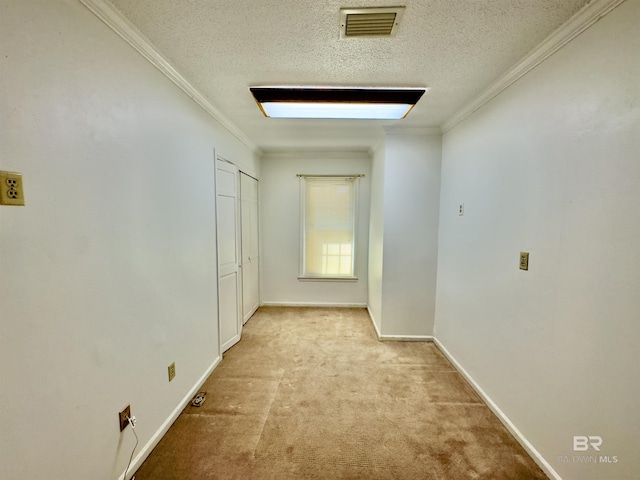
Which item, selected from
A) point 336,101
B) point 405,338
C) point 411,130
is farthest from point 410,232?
point 336,101

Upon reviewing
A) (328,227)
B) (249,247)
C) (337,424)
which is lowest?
(337,424)

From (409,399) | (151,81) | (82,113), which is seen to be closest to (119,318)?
(82,113)

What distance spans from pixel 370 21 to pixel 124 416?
2431 mm

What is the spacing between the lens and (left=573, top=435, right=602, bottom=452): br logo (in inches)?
47.9

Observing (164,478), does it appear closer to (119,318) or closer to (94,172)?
(119,318)

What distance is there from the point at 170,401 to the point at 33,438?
93 cm

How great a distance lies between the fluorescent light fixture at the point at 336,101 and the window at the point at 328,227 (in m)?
1.73

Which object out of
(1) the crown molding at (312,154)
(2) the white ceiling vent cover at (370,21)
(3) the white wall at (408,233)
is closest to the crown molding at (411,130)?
(3) the white wall at (408,233)

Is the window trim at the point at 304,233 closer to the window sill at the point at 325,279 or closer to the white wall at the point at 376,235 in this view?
the window sill at the point at 325,279

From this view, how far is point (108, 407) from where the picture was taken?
130 cm

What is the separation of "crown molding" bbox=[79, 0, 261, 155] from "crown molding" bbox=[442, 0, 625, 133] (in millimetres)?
2216

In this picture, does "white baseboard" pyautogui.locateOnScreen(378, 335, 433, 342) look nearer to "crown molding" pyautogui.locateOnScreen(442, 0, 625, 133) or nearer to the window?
the window

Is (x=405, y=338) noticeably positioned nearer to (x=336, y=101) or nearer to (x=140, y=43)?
(x=336, y=101)

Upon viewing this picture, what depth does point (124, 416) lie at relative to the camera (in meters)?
1.40
